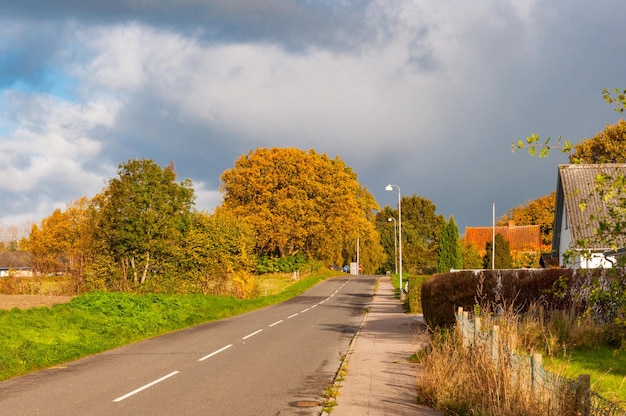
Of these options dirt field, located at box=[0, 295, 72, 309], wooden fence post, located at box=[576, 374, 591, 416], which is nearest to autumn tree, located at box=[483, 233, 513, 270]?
dirt field, located at box=[0, 295, 72, 309]

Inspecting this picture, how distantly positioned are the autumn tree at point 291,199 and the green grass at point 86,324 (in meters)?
Answer: 30.1

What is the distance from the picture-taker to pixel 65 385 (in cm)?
1185

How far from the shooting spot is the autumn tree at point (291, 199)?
196 feet

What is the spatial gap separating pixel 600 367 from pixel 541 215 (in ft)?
260

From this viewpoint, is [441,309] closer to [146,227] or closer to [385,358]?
[385,358]

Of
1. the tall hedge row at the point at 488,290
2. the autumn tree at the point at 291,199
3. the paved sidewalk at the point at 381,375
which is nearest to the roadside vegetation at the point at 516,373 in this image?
the paved sidewalk at the point at 381,375

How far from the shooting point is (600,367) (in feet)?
42.1

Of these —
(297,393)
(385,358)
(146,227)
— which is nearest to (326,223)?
(146,227)

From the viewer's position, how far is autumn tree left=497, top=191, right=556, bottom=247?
84.4 metres

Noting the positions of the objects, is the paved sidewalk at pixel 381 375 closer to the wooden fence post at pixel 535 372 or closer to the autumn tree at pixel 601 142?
the wooden fence post at pixel 535 372

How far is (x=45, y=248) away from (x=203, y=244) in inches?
2109

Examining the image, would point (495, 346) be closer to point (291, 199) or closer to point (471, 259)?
point (291, 199)

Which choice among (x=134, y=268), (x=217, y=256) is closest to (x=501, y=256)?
(x=217, y=256)

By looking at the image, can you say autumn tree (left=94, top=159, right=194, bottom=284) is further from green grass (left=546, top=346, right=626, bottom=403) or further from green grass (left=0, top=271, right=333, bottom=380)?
green grass (left=546, top=346, right=626, bottom=403)
